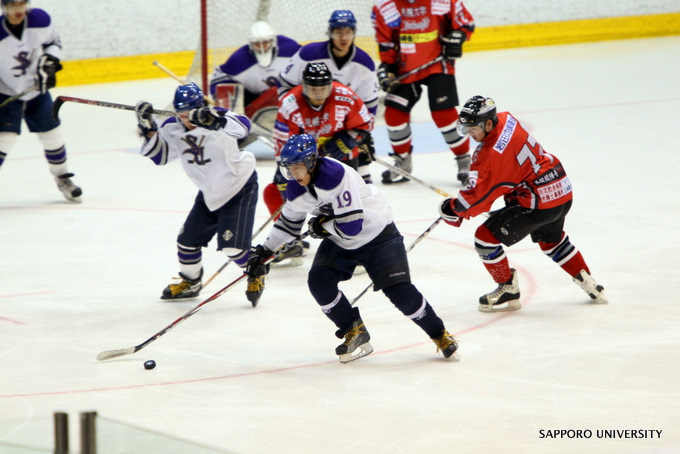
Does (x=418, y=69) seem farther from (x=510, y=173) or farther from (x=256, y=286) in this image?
(x=256, y=286)

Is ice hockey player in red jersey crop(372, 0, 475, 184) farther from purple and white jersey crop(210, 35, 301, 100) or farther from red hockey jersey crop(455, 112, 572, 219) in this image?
red hockey jersey crop(455, 112, 572, 219)

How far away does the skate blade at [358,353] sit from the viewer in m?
3.58

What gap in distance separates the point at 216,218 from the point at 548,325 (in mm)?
1527

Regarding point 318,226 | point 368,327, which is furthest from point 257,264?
point 368,327

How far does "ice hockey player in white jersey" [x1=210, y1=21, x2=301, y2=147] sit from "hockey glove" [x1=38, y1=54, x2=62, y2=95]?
157 centimetres

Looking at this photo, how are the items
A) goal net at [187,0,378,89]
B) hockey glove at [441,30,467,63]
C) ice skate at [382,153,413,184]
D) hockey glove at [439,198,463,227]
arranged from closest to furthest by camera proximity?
hockey glove at [439,198,463,227], hockey glove at [441,30,467,63], ice skate at [382,153,413,184], goal net at [187,0,378,89]

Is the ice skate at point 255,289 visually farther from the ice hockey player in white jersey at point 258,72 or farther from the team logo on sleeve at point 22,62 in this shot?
the ice hockey player in white jersey at point 258,72

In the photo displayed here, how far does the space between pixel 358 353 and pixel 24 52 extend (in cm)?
341

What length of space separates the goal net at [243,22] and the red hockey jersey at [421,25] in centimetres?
193

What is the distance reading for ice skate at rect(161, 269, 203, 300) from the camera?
4418mm

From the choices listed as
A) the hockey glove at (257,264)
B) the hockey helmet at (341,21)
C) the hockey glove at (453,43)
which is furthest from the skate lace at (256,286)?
the hockey glove at (453,43)

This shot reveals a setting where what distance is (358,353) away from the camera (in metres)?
3.62

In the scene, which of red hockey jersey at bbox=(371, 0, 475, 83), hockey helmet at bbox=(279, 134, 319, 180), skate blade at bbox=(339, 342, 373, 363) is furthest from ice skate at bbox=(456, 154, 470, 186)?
hockey helmet at bbox=(279, 134, 319, 180)

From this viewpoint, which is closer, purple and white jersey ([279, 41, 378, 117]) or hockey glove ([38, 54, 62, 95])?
purple and white jersey ([279, 41, 378, 117])
